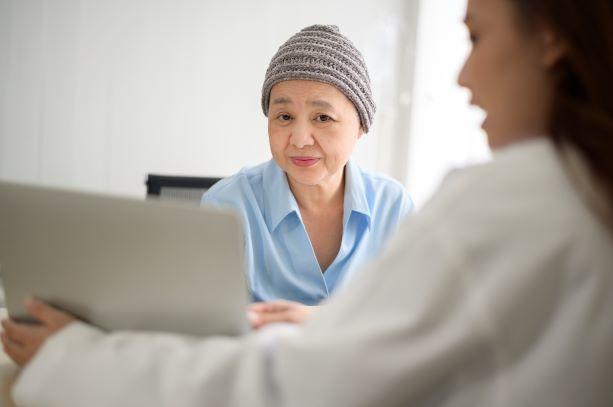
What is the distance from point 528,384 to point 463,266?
0.13 metres

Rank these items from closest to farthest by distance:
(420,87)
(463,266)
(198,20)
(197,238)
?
(463,266) → (197,238) → (198,20) → (420,87)

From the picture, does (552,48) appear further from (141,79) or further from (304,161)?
(141,79)

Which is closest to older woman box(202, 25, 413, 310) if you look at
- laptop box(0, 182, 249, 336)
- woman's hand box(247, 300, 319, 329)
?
woman's hand box(247, 300, 319, 329)

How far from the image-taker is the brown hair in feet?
1.72

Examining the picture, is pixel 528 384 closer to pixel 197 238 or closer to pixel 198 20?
pixel 197 238

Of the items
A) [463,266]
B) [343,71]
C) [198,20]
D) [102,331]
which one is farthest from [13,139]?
[463,266]

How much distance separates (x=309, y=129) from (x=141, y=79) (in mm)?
1448

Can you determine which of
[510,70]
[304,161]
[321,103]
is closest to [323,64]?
[321,103]

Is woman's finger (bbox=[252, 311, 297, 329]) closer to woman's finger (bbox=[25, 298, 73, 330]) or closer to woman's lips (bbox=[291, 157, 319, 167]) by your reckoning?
woman's finger (bbox=[25, 298, 73, 330])

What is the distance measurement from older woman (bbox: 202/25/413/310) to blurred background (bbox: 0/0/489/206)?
2.85ft

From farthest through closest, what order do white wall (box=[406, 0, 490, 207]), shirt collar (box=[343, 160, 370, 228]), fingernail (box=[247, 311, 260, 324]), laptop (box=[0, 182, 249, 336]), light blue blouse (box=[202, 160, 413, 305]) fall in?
white wall (box=[406, 0, 490, 207]), shirt collar (box=[343, 160, 370, 228]), light blue blouse (box=[202, 160, 413, 305]), fingernail (box=[247, 311, 260, 324]), laptop (box=[0, 182, 249, 336])

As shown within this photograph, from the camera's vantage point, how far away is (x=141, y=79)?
102 inches

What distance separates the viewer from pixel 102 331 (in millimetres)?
710

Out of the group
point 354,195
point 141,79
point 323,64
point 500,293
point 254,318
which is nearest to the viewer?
point 500,293
